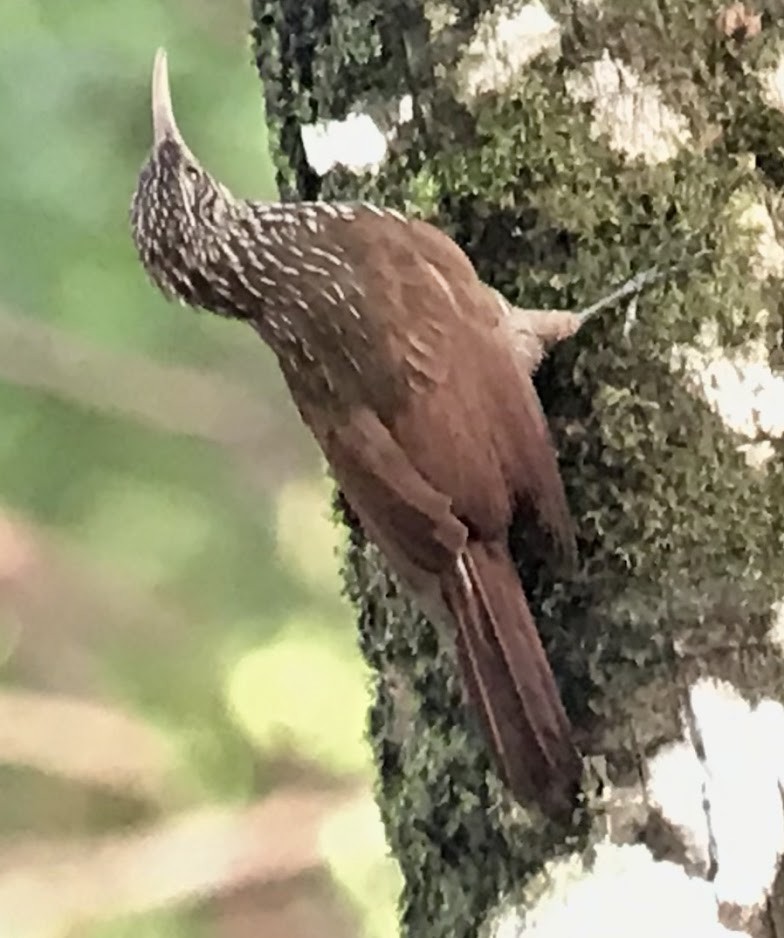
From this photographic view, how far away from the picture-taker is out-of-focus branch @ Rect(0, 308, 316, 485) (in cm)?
128

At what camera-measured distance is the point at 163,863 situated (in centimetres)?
126

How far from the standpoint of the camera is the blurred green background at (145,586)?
1260 mm

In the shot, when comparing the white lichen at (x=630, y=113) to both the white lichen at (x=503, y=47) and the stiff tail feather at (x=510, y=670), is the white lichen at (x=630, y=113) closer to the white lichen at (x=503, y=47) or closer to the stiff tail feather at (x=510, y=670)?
the white lichen at (x=503, y=47)

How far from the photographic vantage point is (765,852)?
82cm

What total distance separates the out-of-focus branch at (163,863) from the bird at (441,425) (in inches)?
19.3

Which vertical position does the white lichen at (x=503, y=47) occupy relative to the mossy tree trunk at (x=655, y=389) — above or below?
above

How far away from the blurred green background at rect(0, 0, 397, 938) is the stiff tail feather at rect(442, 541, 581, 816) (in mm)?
431

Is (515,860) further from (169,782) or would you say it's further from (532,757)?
(169,782)

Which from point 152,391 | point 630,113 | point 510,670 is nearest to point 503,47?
point 630,113

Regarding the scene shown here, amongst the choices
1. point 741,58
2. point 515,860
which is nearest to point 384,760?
point 515,860

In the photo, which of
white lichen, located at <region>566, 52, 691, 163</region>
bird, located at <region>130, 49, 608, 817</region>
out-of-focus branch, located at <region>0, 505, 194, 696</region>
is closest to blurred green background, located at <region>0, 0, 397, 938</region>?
out-of-focus branch, located at <region>0, 505, 194, 696</region>

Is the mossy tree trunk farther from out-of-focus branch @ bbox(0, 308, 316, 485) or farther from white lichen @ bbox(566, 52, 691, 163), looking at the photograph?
out-of-focus branch @ bbox(0, 308, 316, 485)

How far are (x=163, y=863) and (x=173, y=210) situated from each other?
1.93 feet

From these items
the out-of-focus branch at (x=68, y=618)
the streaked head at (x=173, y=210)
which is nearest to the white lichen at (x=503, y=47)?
the streaked head at (x=173, y=210)
